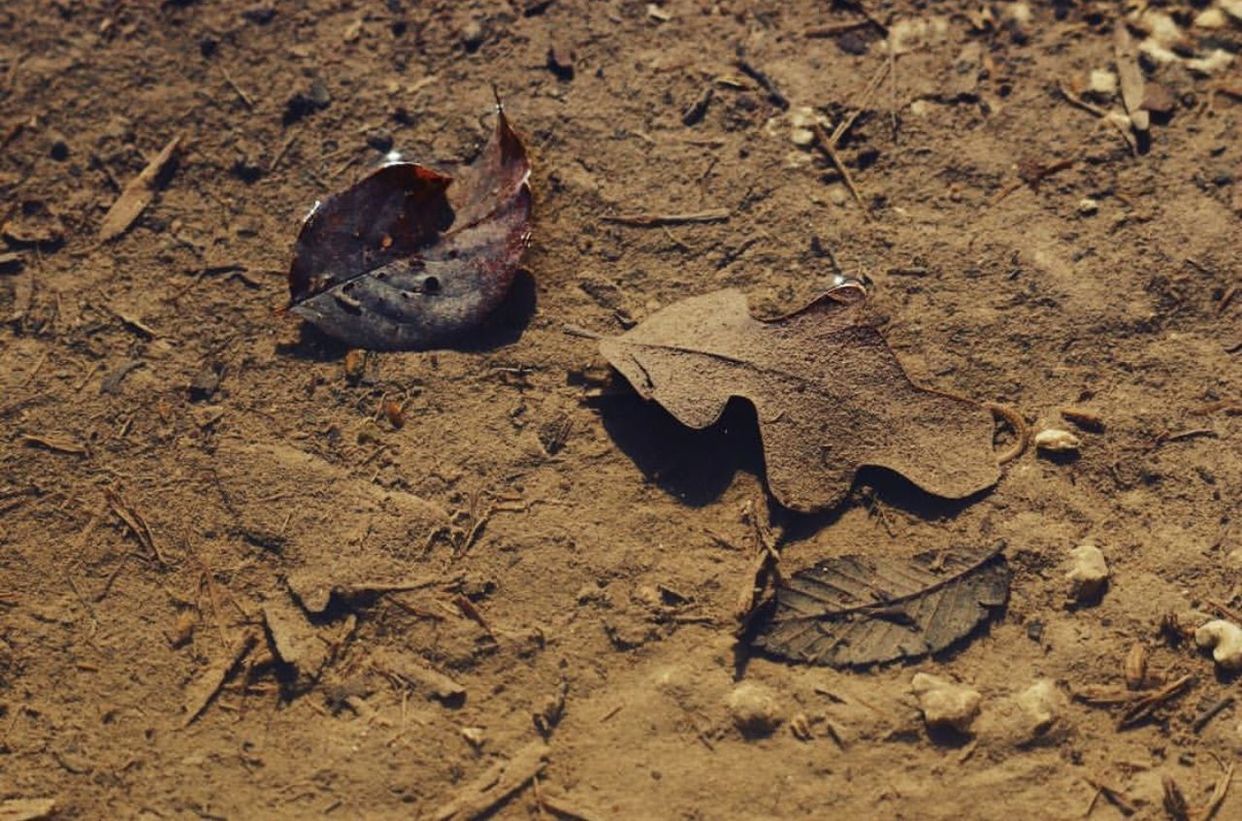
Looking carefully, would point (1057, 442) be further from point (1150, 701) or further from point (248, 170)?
point (248, 170)

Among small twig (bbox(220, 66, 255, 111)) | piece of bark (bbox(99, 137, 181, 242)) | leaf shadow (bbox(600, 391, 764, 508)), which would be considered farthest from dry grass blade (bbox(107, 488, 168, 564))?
small twig (bbox(220, 66, 255, 111))

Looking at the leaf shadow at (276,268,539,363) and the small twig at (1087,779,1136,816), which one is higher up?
the leaf shadow at (276,268,539,363)

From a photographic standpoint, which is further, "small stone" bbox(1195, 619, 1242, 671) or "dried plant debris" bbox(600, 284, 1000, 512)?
"dried plant debris" bbox(600, 284, 1000, 512)

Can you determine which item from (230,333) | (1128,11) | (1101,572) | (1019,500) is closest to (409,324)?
(230,333)

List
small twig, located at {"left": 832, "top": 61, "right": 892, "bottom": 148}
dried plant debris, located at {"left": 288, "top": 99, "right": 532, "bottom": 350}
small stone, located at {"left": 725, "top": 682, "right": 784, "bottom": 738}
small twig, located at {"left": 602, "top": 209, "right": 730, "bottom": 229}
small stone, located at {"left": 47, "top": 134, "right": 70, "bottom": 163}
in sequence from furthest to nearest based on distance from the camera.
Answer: small stone, located at {"left": 47, "top": 134, "right": 70, "bottom": 163}, small twig, located at {"left": 832, "top": 61, "right": 892, "bottom": 148}, small twig, located at {"left": 602, "top": 209, "right": 730, "bottom": 229}, dried plant debris, located at {"left": 288, "top": 99, "right": 532, "bottom": 350}, small stone, located at {"left": 725, "top": 682, "right": 784, "bottom": 738}

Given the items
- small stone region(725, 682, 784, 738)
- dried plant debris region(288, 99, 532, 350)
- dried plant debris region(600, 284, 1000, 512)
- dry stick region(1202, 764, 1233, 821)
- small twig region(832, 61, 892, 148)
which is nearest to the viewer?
dry stick region(1202, 764, 1233, 821)

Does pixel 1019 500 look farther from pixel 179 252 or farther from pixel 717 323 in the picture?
pixel 179 252

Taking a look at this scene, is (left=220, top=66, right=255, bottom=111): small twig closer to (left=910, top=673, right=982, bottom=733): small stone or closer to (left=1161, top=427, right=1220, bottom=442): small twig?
(left=910, top=673, right=982, bottom=733): small stone
